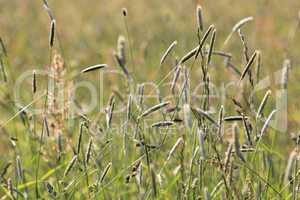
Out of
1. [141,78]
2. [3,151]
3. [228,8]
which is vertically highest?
[228,8]

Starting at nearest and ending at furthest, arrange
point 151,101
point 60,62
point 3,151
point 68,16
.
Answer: point 60,62 < point 3,151 < point 151,101 < point 68,16

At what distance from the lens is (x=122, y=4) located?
6695 millimetres

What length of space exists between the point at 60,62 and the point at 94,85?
2.14m

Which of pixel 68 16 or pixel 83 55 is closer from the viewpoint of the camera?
pixel 83 55

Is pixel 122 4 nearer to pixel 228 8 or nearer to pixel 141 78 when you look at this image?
pixel 228 8

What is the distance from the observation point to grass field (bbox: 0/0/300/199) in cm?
159

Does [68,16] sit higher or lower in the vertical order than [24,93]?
higher

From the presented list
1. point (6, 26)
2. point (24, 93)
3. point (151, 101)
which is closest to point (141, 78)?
point (151, 101)

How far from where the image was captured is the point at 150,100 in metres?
3.51

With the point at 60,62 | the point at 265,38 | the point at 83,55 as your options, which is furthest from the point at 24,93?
the point at 60,62

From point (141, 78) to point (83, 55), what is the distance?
4.08 feet

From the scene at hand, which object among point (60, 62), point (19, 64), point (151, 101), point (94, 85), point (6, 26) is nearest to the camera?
point (60, 62)

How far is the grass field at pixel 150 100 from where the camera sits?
62.4 inches

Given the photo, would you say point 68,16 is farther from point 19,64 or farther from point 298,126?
point 298,126
